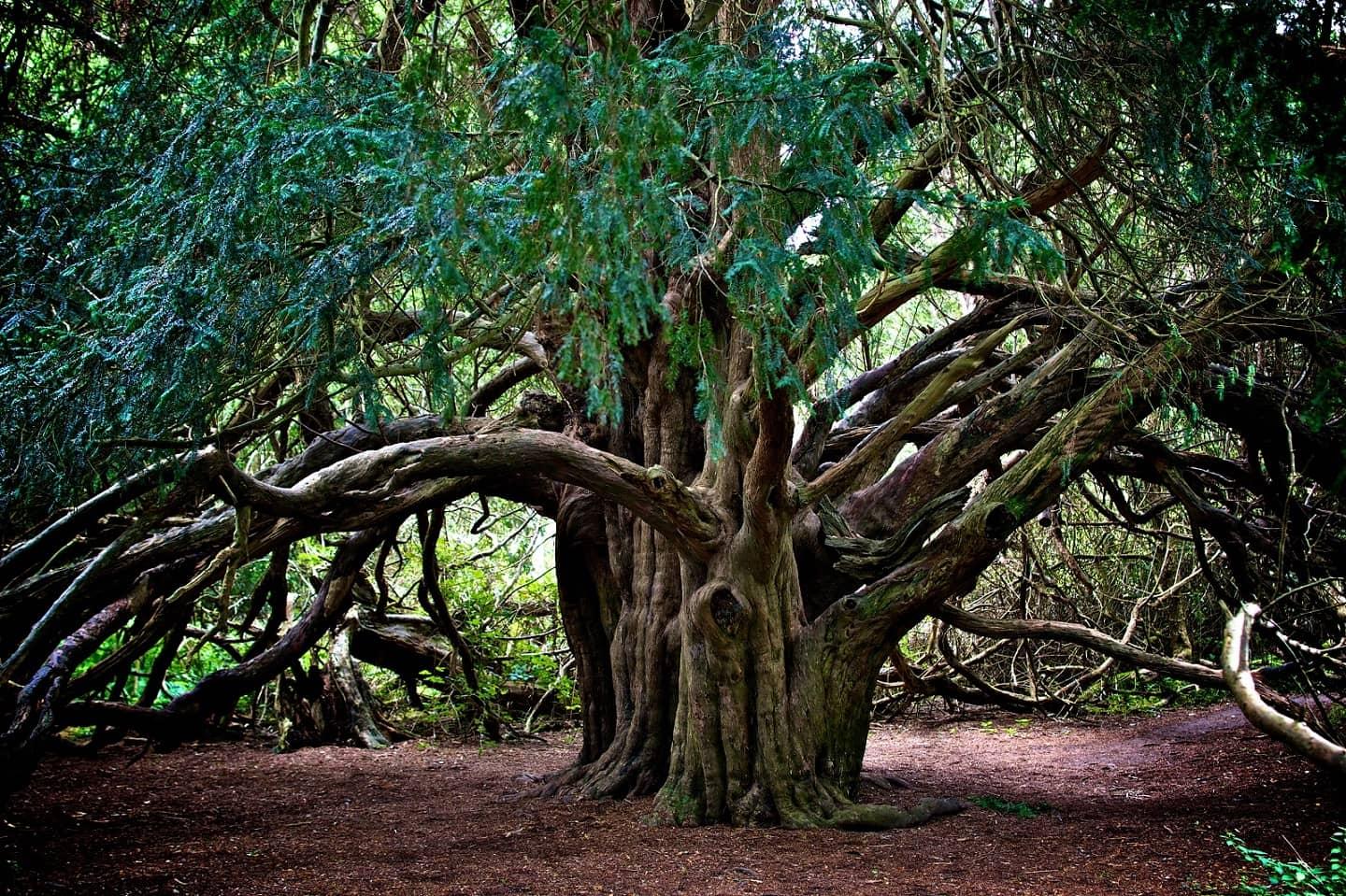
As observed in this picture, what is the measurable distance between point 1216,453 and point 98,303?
7.20 meters

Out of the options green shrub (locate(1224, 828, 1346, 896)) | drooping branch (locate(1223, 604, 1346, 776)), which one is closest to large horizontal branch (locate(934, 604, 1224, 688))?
green shrub (locate(1224, 828, 1346, 896))

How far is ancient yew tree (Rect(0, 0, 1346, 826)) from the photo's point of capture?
301 centimetres

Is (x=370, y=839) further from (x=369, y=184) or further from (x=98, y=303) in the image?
(x=369, y=184)

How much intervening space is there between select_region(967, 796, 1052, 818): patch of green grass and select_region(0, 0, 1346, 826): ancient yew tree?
1.95ft

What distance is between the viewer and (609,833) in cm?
511

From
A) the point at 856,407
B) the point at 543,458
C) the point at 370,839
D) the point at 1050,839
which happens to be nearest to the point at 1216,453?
the point at 856,407

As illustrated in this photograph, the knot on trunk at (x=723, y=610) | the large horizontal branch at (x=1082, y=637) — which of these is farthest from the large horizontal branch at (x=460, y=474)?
the large horizontal branch at (x=1082, y=637)

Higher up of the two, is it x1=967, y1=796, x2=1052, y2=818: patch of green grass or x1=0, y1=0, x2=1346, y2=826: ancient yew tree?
x1=0, y1=0, x2=1346, y2=826: ancient yew tree

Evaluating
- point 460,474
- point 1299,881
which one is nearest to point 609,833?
point 460,474

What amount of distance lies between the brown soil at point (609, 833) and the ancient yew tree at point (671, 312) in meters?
0.51

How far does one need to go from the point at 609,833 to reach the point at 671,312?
8.35 feet

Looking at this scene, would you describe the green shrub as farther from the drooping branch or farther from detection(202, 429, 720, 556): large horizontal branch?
detection(202, 429, 720, 556): large horizontal branch

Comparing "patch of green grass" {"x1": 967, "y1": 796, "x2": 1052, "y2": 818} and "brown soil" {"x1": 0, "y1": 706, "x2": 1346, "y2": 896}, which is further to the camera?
"patch of green grass" {"x1": 967, "y1": 796, "x2": 1052, "y2": 818}

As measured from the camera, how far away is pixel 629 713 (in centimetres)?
616
